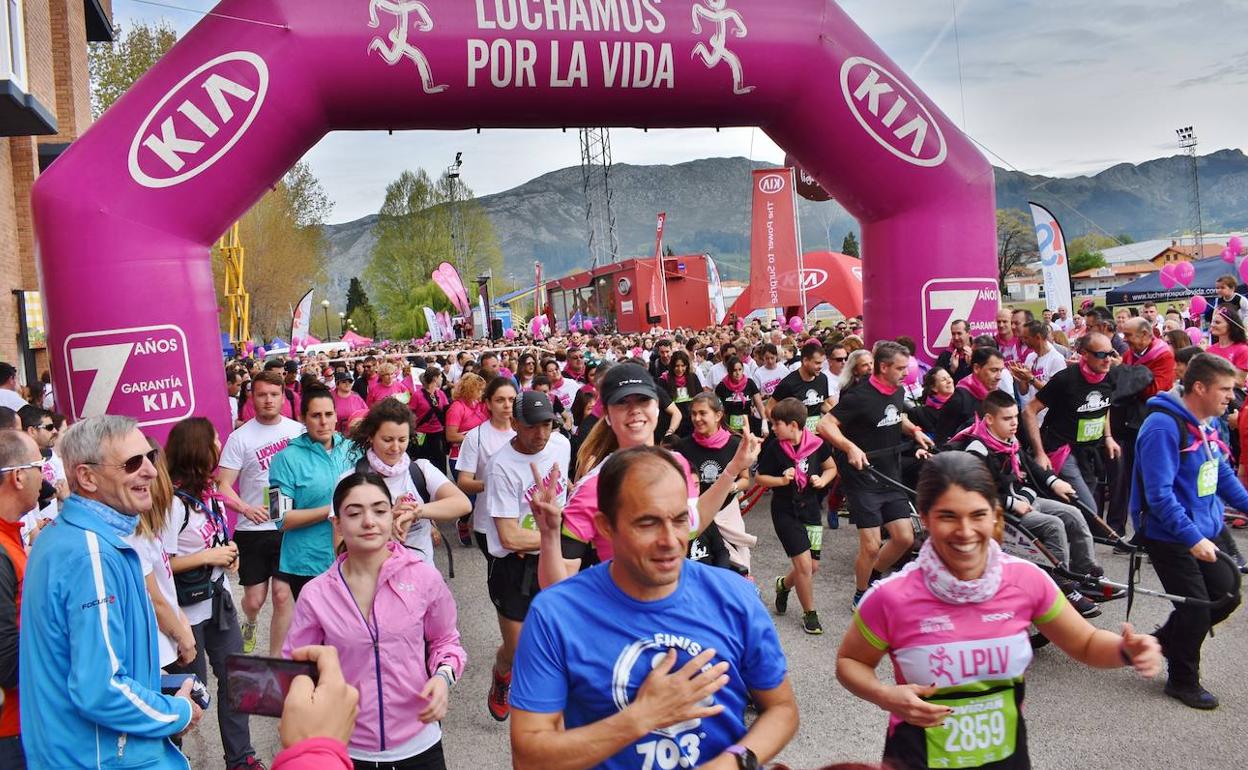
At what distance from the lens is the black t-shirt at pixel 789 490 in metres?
6.26

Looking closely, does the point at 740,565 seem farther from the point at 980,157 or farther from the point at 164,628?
the point at 980,157

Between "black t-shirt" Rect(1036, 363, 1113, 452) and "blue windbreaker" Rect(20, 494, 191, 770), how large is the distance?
6638 millimetres

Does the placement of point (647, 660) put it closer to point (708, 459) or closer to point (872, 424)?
point (708, 459)

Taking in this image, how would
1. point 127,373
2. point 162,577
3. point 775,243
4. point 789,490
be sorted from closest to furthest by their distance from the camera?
point 162,577
point 789,490
point 127,373
point 775,243

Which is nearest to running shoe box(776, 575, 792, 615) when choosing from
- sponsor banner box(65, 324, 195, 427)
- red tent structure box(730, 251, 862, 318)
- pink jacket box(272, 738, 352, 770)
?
pink jacket box(272, 738, 352, 770)

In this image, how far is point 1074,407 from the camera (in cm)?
727

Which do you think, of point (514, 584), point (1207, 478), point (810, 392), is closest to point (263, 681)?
point (514, 584)

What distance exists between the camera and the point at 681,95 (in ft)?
30.6

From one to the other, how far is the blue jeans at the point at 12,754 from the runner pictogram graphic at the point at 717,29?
26.1ft

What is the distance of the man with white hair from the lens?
2408mm

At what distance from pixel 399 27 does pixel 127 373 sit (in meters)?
3.87

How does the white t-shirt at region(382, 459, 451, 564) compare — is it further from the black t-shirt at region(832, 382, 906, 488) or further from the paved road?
the black t-shirt at region(832, 382, 906, 488)

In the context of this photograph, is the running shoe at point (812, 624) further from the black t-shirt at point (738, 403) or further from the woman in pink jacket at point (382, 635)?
the black t-shirt at point (738, 403)

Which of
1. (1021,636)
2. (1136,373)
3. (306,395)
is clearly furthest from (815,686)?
(1136,373)
